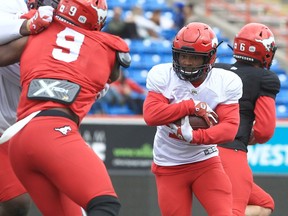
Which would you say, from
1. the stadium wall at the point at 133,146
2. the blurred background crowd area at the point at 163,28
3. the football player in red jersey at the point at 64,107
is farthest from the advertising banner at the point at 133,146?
the football player in red jersey at the point at 64,107

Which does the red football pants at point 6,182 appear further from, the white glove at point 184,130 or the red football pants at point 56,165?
the white glove at point 184,130

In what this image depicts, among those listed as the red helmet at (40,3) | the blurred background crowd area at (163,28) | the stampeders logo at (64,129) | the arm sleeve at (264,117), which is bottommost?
the blurred background crowd area at (163,28)

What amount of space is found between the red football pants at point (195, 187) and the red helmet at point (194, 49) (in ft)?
2.15

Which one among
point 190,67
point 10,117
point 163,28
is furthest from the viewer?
point 163,28

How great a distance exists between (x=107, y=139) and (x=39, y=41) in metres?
5.66

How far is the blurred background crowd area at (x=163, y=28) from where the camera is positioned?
13.6 m

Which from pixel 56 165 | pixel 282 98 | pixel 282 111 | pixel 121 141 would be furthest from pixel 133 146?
pixel 56 165

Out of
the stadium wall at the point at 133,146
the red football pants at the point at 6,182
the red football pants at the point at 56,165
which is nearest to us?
the red football pants at the point at 56,165

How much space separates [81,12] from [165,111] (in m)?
0.96

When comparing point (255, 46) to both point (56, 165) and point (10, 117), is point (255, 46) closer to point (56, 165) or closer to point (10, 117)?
point (10, 117)

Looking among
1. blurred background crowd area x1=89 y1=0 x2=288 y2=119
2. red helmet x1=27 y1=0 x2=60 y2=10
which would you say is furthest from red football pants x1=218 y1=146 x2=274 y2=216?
blurred background crowd area x1=89 y1=0 x2=288 y2=119

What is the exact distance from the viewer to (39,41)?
17.9 feet

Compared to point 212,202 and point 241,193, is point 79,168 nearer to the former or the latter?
point 212,202

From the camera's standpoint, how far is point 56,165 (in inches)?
197
